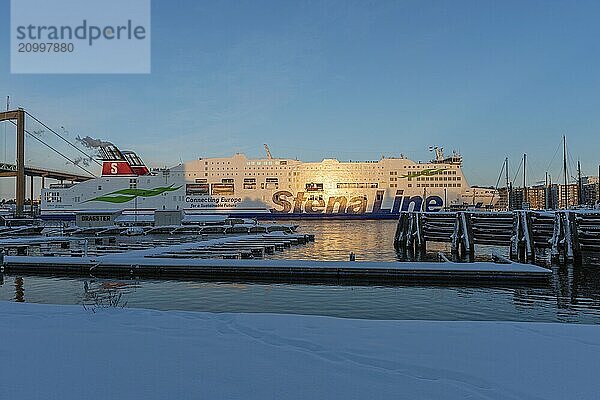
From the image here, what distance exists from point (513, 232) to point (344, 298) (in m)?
10.9

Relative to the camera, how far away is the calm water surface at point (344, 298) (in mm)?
8641

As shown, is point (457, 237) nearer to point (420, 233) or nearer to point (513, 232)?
point (513, 232)

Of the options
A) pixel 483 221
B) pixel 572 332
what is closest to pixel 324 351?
pixel 572 332

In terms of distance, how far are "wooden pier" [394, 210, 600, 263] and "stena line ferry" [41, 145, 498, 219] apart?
136ft

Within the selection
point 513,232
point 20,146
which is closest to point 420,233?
point 513,232

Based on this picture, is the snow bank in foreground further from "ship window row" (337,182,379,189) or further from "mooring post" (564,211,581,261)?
"ship window row" (337,182,379,189)

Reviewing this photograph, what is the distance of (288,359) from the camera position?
12.2 ft

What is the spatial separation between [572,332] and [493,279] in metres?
7.11

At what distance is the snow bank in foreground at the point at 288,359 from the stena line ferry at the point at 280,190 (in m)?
60.0

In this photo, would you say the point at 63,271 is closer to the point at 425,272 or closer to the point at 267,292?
the point at 267,292

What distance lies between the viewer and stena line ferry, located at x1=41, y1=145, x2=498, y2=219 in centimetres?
6619

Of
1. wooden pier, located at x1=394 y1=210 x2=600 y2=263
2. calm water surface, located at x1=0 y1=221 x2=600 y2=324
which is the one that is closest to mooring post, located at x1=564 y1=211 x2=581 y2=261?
wooden pier, located at x1=394 y1=210 x2=600 y2=263

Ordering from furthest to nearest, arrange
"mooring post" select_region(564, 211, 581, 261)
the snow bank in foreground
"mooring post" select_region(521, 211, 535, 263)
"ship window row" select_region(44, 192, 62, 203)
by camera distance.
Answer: "ship window row" select_region(44, 192, 62, 203) → "mooring post" select_region(521, 211, 535, 263) → "mooring post" select_region(564, 211, 581, 261) → the snow bank in foreground

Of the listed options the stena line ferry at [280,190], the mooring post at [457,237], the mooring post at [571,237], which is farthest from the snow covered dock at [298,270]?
the stena line ferry at [280,190]
